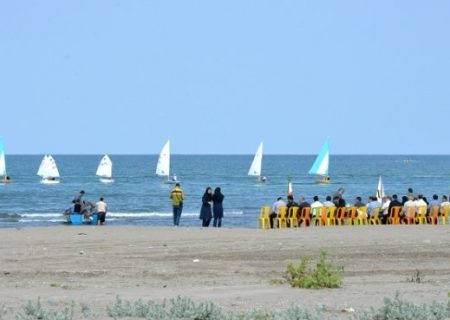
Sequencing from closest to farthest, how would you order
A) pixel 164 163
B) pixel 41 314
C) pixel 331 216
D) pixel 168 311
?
pixel 41 314, pixel 168 311, pixel 331 216, pixel 164 163

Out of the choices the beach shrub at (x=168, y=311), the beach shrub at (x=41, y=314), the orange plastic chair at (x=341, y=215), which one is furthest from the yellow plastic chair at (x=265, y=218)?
the beach shrub at (x=41, y=314)

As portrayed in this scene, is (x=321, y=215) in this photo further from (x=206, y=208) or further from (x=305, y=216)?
(x=206, y=208)

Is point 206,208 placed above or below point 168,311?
above

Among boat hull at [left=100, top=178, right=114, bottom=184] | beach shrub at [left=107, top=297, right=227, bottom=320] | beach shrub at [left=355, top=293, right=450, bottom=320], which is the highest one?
boat hull at [left=100, top=178, right=114, bottom=184]

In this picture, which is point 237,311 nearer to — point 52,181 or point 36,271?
point 36,271

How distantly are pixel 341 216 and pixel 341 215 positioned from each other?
0.03m

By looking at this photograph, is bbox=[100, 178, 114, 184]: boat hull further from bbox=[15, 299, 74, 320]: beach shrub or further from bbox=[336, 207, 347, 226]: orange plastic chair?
bbox=[15, 299, 74, 320]: beach shrub

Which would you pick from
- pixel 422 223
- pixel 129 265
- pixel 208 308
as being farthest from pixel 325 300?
pixel 422 223

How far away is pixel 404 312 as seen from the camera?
10.8 meters

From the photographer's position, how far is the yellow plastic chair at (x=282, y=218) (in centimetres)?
3059

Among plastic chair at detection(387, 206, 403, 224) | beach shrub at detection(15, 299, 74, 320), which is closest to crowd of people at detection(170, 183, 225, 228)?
plastic chair at detection(387, 206, 403, 224)

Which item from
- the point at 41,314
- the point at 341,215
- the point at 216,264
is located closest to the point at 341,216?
the point at 341,215

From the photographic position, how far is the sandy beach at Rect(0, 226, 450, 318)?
43.7ft

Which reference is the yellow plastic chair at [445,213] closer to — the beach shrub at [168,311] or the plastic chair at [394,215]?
the plastic chair at [394,215]
